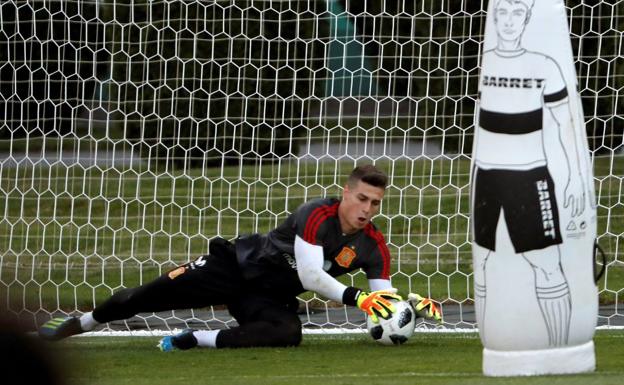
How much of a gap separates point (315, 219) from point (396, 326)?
757mm

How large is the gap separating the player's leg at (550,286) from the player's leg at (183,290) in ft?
8.78

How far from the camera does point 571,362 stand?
4629 mm

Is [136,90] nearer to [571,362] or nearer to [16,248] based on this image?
[16,248]

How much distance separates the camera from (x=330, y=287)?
6.22 metres

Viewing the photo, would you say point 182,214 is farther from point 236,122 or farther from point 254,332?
point 254,332

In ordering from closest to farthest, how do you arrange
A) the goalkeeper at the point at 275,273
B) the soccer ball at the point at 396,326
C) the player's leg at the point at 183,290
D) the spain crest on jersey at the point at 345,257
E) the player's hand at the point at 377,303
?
the player's hand at the point at 377,303, the soccer ball at the point at 396,326, the goalkeeper at the point at 275,273, the spain crest on jersey at the point at 345,257, the player's leg at the point at 183,290

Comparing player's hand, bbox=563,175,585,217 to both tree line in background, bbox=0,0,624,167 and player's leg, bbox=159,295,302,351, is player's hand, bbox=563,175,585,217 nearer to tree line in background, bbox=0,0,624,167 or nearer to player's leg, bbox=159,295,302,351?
player's leg, bbox=159,295,302,351

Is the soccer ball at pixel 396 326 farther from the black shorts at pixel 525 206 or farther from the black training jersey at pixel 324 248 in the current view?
the black shorts at pixel 525 206

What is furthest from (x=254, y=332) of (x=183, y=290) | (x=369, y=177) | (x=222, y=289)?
(x=369, y=177)

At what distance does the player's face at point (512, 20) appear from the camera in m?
4.46

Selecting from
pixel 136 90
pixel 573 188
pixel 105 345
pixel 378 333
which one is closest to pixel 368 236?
pixel 378 333

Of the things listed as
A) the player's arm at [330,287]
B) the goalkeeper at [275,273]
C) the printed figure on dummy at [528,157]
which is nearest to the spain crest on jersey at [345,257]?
the goalkeeper at [275,273]

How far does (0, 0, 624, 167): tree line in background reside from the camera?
857cm

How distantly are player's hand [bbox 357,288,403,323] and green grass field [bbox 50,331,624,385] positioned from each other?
22 centimetres
